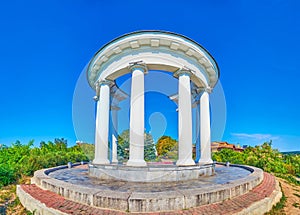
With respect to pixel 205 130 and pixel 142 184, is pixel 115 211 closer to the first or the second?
pixel 142 184

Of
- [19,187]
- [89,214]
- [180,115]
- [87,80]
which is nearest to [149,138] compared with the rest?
[87,80]

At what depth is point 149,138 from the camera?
30.3m

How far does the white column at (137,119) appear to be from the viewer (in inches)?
431

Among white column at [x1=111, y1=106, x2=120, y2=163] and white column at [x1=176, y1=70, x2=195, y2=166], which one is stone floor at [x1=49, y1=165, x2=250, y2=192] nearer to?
white column at [x1=176, y1=70, x2=195, y2=166]

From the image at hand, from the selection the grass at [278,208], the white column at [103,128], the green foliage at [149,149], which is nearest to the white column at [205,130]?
the grass at [278,208]

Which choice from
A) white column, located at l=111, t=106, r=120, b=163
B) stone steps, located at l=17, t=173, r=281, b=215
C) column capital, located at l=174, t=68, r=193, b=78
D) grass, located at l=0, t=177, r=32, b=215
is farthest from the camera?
white column, located at l=111, t=106, r=120, b=163

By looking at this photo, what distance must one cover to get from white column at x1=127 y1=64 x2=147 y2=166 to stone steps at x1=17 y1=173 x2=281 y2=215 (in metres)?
4.64

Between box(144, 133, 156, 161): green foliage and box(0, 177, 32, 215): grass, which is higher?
box(144, 133, 156, 161): green foliage

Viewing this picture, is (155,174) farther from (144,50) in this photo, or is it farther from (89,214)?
(144,50)

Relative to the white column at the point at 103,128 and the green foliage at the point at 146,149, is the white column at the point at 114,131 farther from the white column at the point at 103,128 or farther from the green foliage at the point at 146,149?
the green foliage at the point at 146,149

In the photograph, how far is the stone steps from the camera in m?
5.69

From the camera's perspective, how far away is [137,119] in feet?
37.0

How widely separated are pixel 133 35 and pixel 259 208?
10.6 metres

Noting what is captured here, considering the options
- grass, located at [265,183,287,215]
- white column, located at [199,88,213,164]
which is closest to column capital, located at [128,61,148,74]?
white column, located at [199,88,213,164]
